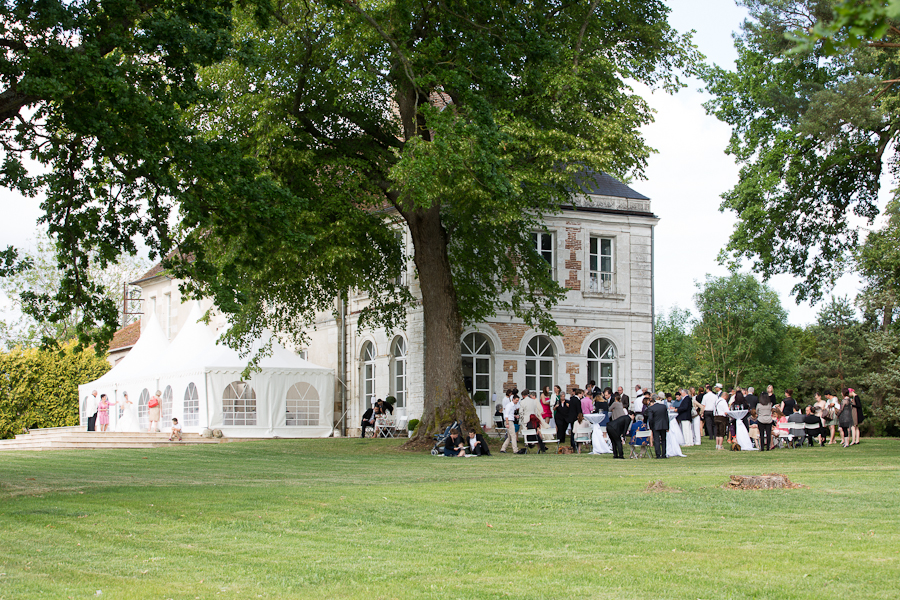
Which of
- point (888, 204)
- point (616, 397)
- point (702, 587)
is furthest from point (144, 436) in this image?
point (702, 587)

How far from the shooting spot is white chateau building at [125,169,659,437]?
32094mm

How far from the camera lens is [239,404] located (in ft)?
110

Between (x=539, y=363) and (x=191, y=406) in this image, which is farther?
(x=191, y=406)

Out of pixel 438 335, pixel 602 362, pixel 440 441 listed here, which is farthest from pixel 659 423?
pixel 602 362

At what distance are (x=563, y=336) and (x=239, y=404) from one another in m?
11.6

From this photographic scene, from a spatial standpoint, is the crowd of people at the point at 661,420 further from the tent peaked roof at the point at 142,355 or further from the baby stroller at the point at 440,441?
the tent peaked roof at the point at 142,355

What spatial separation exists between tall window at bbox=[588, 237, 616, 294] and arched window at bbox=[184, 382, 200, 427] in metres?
14.4

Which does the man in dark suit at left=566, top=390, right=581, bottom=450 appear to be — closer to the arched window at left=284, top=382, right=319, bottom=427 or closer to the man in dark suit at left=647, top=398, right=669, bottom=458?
the man in dark suit at left=647, top=398, right=669, bottom=458

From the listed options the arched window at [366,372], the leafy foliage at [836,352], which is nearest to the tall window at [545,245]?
the arched window at [366,372]

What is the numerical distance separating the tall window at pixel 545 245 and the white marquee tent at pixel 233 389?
8899 millimetres

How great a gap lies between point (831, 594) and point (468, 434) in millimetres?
16730

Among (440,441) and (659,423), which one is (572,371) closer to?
(440,441)

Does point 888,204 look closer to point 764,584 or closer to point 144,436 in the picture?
point 144,436

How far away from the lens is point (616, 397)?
23.0 meters
